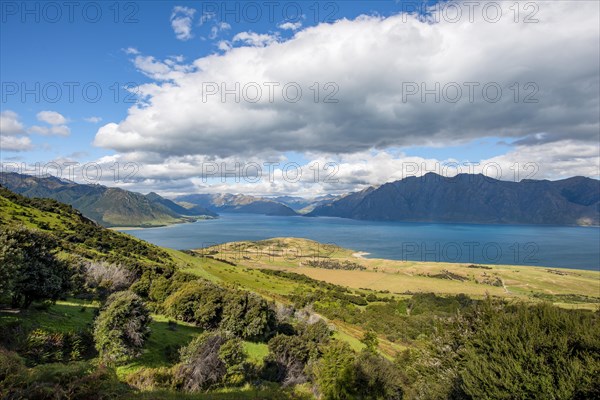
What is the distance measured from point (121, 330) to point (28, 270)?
814 centimetres

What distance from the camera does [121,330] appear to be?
68.8 feet

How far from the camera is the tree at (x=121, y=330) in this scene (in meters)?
20.4

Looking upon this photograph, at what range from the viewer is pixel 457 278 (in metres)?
137

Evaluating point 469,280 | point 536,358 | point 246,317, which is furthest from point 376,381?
point 469,280

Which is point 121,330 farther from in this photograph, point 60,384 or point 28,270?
point 60,384

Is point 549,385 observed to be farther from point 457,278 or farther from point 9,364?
point 457,278

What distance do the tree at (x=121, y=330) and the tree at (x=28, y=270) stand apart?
182 inches

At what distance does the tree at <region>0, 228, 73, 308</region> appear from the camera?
64.0 ft

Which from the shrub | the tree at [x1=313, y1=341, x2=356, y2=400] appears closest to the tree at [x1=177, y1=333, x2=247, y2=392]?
the shrub

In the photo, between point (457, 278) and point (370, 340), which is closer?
point (370, 340)

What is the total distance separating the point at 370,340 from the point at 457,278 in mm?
115045

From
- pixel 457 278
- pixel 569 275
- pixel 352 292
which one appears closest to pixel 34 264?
pixel 352 292

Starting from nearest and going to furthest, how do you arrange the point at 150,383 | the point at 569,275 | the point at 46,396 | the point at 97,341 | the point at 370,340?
the point at 46,396, the point at 150,383, the point at 97,341, the point at 370,340, the point at 569,275

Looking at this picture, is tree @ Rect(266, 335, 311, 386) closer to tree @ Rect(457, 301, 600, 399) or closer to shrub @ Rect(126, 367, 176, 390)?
shrub @ Rect(126, 367, 176, 390)
